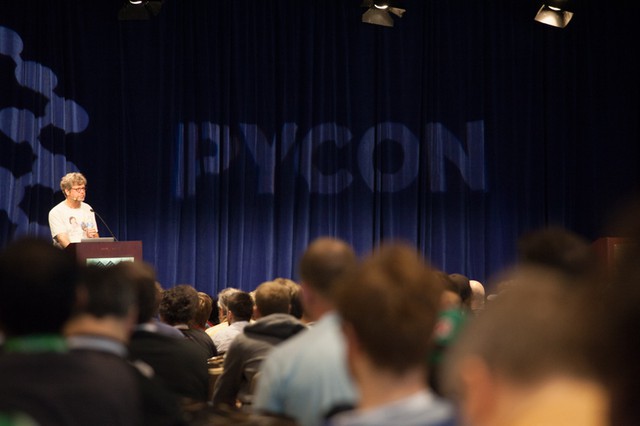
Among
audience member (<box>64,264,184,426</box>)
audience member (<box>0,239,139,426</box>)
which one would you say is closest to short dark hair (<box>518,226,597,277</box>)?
audience member (<box>64,264,184,426</box>)

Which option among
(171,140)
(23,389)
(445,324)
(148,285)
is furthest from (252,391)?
(171,140)

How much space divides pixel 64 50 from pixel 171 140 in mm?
1469

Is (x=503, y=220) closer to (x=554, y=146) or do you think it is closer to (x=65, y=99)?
(x=554, y=146)

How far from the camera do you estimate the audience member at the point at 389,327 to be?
1311mm

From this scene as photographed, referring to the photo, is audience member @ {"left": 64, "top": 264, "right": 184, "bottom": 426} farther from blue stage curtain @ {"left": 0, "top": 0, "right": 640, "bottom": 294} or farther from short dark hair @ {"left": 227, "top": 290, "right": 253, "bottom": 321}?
blue stage curtain @ {"left": 0, "top": 0, "right": 640, "bottom": 294}

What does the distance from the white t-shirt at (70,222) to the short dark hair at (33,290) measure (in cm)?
613

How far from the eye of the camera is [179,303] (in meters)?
3.85

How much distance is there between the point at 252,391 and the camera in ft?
10.0

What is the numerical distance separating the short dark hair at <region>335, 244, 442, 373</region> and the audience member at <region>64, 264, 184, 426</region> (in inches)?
23.8

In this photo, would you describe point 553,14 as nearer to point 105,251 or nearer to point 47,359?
point 105,251

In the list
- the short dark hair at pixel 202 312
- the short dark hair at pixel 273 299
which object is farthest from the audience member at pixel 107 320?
the short dark hair at pixel 202 312

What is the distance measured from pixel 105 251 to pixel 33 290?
16.5ft

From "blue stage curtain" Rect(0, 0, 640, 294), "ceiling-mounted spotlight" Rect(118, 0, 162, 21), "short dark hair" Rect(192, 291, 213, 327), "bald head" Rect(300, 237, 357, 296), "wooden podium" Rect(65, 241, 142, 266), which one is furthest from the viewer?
"blue stage curtain" Rect(0, 0, 640, 294)

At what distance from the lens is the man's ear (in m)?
0.87
